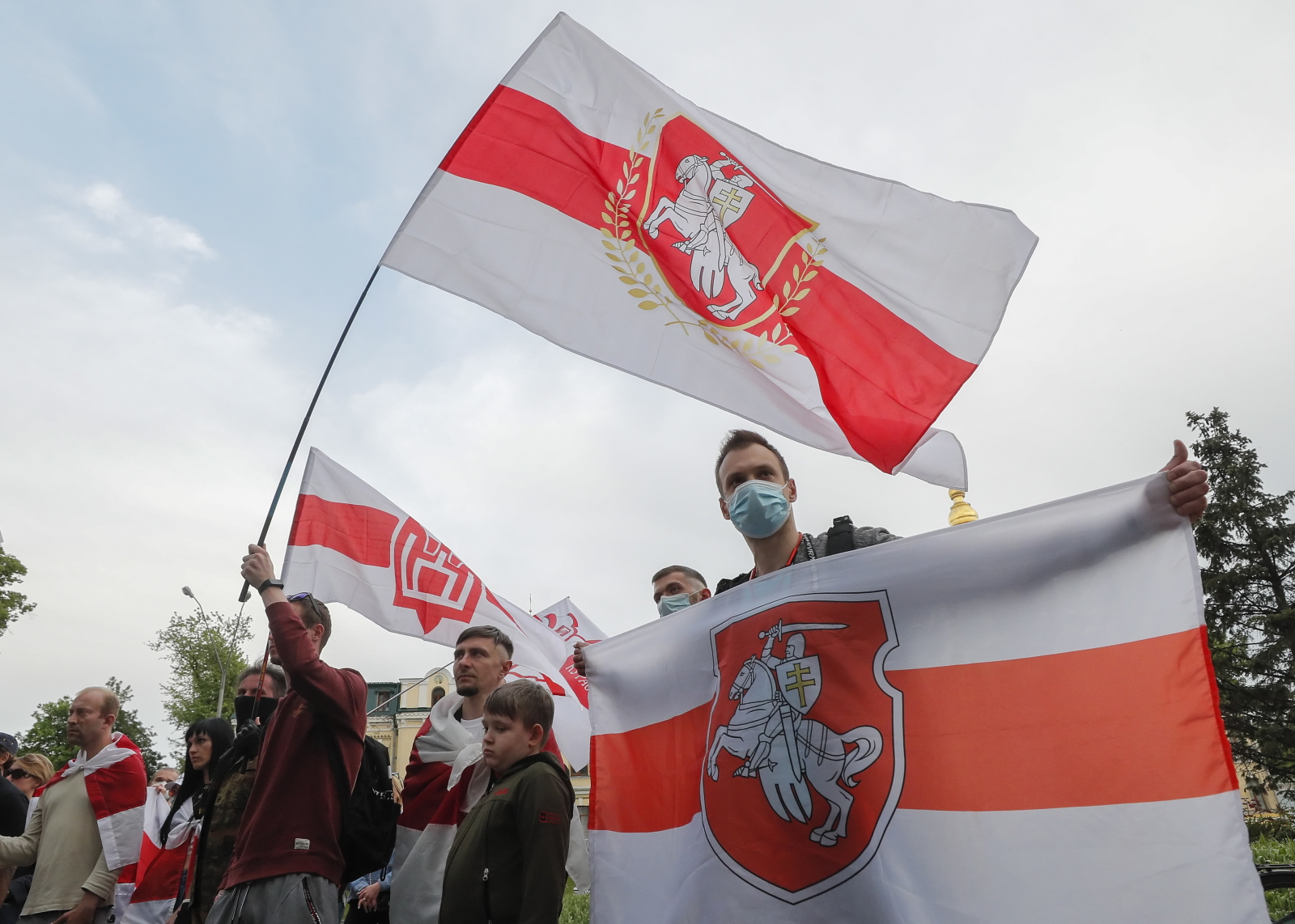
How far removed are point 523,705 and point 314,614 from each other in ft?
4.36

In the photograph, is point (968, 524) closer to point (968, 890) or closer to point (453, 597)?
point (968, 890)

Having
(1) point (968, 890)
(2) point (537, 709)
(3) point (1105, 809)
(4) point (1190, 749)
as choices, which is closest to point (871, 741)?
(1) point (968, 890)

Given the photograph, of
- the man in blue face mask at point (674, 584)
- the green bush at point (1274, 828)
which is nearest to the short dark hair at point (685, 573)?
the man in blue face mask at point (674, 584)

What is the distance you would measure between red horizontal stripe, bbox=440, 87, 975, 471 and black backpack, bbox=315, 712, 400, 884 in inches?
108

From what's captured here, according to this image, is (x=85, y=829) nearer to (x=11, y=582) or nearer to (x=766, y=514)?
(x=766, y=514)

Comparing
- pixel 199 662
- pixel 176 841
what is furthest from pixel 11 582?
pixel 176 841

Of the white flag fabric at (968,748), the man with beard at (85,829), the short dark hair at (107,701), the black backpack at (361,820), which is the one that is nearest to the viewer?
the white flag fabric at (968,748)

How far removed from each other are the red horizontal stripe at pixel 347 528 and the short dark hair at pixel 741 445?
15.1 ft

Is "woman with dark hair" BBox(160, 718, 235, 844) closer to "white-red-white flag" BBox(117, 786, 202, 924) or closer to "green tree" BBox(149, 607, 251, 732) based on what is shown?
"white-red-white flag" BBox(117, 786, 202, 924)

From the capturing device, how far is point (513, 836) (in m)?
3.77

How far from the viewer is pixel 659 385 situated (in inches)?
176

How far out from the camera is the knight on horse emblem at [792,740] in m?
2.83

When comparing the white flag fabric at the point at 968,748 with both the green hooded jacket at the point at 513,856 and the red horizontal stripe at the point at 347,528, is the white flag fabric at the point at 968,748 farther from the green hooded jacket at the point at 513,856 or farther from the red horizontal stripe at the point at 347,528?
the red horizontal stripe at the point at 347,528

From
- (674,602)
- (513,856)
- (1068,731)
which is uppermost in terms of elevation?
(674,602)
